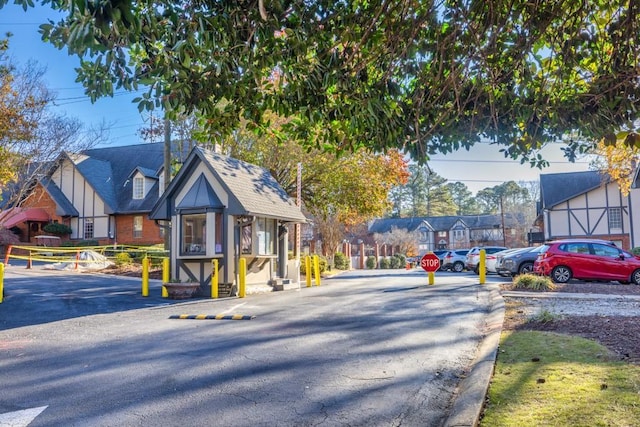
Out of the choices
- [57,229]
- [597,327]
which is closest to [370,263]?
[57,229]

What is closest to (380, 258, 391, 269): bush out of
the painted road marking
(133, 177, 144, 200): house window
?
(133, 177, 144, 200): house window

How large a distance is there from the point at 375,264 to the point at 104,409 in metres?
36.9

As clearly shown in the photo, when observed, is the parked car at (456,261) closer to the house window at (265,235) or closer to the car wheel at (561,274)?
the car wheel at (561,274)

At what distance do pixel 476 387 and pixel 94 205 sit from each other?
34.5 metres

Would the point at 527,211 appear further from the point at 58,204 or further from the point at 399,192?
the point at 58,204

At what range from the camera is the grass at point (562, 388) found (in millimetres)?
4160

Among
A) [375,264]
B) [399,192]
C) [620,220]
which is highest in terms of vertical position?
[399,192]

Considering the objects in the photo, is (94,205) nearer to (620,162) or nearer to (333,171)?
(333,171)

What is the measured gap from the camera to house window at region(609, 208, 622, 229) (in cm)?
3766

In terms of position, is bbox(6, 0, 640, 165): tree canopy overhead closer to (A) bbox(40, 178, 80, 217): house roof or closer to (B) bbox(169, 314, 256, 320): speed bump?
(B) bbox(169, 314, 256, 320): speed bump

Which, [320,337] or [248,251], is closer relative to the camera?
[320,337]

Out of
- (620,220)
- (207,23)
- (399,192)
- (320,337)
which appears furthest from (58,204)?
(399,192)

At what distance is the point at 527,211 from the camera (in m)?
69.8

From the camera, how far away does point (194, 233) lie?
15797mm
